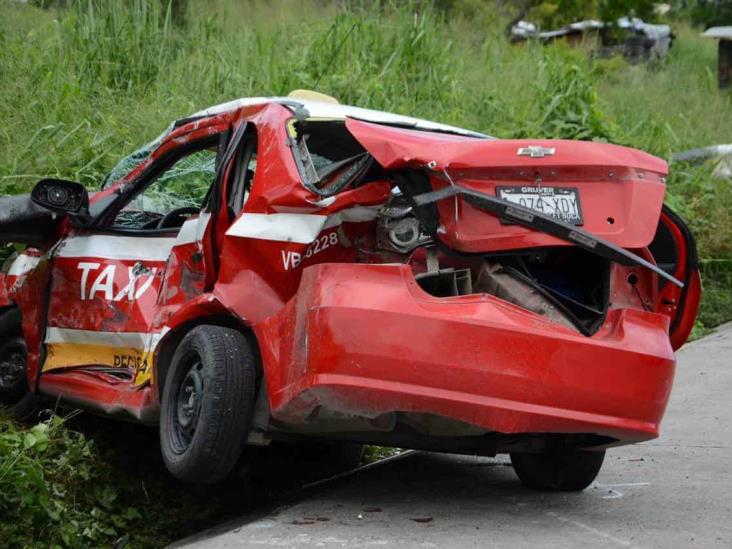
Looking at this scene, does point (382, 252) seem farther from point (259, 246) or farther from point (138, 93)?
point (138, 93)

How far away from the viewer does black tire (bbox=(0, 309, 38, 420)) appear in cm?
671

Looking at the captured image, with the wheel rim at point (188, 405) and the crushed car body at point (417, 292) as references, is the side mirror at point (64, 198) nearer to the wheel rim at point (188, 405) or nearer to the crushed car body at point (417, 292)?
the crushed car body at point (417, 292)

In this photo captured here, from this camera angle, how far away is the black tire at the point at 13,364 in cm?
671

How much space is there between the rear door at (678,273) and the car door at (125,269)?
6.89 ft

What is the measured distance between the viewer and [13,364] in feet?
22.2

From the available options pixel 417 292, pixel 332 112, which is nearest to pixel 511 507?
pixel 417 292

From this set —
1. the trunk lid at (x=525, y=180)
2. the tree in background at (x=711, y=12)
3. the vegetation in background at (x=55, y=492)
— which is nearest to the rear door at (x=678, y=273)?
the trunk lid at (x=525, y=180)

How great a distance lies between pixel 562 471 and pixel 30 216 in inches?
121

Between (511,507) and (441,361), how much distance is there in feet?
3.97

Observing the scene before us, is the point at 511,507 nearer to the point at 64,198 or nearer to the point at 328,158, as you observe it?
the point at 328,158

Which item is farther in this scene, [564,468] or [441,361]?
[564,468]

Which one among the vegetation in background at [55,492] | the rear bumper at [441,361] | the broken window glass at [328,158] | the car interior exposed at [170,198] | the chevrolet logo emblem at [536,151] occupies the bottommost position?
the vegetation in background at [55,492]

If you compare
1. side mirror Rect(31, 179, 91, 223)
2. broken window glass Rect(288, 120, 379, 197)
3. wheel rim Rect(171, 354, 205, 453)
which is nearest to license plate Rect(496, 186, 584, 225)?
broken window glass Rect(288, 120, 379, 197)

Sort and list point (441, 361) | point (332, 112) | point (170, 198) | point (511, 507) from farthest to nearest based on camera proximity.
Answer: point (170, 198) → point (332, 112) → point (511, 507) → point (441, 361)
